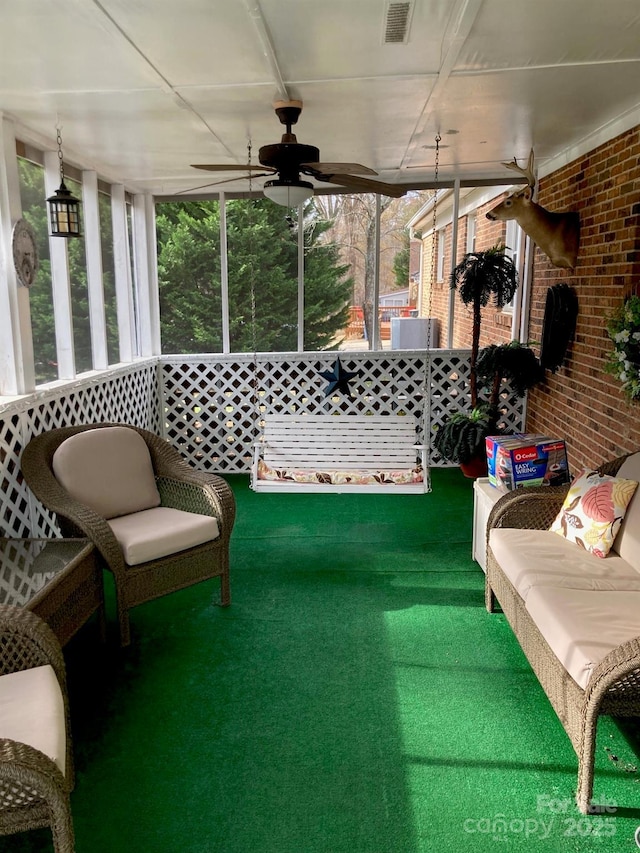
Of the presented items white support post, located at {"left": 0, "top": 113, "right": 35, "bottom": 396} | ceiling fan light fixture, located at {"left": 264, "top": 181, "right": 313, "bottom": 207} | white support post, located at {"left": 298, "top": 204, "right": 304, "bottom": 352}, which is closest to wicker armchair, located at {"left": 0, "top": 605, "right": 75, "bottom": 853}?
white support post, located at {"left": 0, "top": 113, "right": 35, "bottom": 396}

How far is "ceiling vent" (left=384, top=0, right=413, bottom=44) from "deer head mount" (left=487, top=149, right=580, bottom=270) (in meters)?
2.09

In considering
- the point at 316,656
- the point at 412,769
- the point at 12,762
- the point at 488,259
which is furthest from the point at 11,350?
the point at 488,259

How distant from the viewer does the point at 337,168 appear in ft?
10.2

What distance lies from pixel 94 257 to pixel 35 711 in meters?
3.84

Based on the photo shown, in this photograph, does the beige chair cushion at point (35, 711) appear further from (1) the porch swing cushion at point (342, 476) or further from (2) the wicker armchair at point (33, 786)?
(1) the porch swing cushion at point (342, 476)

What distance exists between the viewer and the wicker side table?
238 centimetres

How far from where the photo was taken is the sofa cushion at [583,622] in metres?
2.08

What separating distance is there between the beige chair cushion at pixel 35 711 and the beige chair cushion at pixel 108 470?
1398 mm

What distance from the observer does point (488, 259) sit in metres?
5.18

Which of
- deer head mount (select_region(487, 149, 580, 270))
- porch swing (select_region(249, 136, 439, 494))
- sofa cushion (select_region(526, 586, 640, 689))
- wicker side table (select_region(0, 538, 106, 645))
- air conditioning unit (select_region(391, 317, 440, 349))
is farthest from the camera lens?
air conditioning unit (select_region(391, 317, 440, 349))

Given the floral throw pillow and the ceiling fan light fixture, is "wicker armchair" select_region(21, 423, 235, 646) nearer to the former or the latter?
the ceiling fan light fixture

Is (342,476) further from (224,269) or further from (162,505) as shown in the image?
(224,269)

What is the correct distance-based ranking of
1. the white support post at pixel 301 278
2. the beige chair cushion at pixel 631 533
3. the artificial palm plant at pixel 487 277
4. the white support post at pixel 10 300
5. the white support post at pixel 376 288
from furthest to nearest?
the white support post at pixel 376 288
the white support post at pixel 301 278
the artificial palm plant at pixel 487 277
the white support post at pixel 10 300
the beige chair cushion at pixel 631 533

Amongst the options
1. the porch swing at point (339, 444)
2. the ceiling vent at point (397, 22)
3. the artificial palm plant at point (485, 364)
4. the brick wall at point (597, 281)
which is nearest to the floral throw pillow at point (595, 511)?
the brick wall at point (597, 281)
